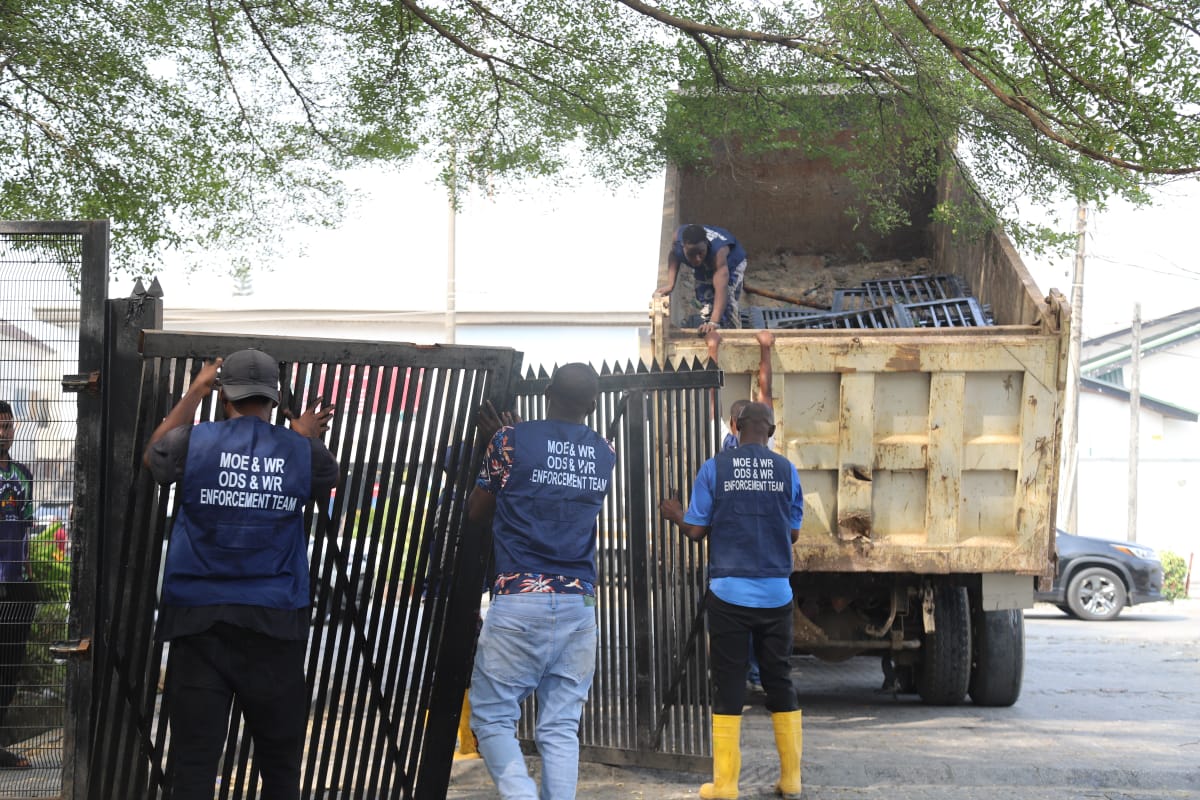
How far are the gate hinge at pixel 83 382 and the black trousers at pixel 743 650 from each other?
9.22 feet

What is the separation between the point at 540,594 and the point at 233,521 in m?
1.16

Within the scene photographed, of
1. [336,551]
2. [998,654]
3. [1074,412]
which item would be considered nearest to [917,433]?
[998,654]

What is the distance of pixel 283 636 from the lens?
3.90 meters

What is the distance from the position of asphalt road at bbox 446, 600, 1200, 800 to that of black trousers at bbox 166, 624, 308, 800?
1.99 m

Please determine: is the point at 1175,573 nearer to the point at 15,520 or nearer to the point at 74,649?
the point at 15,520

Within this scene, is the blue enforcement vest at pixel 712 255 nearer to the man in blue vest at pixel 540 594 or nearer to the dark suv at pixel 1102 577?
the man in blue vest at pixel 540 594

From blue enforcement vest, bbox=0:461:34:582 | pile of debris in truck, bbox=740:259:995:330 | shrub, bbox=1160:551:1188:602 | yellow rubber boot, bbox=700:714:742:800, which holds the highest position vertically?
pile of debris in truck, bbox=740:259:995:330

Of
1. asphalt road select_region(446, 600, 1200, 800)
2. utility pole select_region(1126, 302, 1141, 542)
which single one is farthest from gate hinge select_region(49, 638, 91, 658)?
utility pole select_region(1126, 302, 1141, 542)

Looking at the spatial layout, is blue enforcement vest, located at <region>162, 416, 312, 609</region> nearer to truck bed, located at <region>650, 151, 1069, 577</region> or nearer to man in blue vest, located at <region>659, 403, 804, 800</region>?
man in blue vest, located at <region>659, 403, 804, 800</region>

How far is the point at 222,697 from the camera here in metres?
3.85

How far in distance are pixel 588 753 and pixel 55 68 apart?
544 centimetres

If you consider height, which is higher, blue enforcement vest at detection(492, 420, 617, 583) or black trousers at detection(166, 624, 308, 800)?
blue enforcement vest at detection(492, 420, 617, 583)

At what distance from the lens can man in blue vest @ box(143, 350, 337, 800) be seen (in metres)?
3.82

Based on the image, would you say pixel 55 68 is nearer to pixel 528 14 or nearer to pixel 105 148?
pixel 105 148
